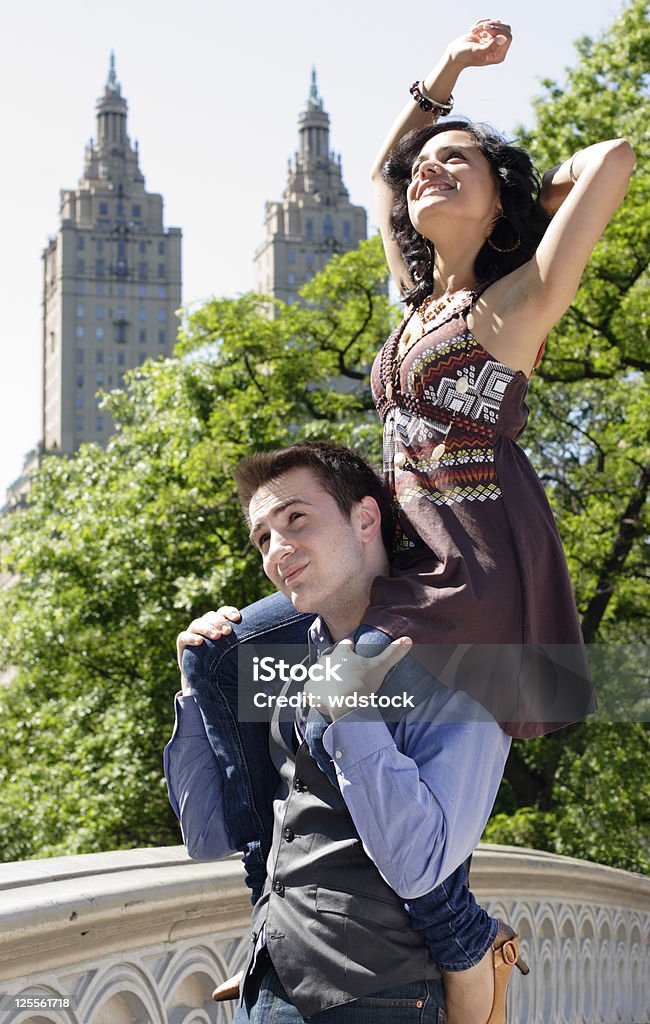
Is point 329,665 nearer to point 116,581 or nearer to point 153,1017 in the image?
point 153,1017

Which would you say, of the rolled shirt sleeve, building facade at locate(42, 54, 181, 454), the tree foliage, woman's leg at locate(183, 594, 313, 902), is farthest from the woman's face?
building facade at locate(42, 54, 181, 454)

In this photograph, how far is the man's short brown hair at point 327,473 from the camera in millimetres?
2357

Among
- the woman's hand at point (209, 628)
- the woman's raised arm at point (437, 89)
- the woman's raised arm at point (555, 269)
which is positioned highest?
the woman's raised arm at point (437, 89)

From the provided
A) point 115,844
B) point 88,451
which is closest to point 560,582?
point 115,844

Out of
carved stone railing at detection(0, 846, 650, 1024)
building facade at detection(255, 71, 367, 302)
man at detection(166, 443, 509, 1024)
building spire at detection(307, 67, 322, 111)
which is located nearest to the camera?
man at detection(166, 443, 509, 1024)

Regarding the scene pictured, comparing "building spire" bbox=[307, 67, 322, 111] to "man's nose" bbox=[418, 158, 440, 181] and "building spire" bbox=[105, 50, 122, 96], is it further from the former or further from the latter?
"man's nose" bbox=[418, 158, 440, 181]

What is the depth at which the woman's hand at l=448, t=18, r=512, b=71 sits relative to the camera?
254 centimetres

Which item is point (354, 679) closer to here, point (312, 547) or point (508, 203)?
point (312, 547)

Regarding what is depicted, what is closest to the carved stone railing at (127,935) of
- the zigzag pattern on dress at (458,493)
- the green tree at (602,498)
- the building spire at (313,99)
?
the zigzag pattern on dress at (458,493)

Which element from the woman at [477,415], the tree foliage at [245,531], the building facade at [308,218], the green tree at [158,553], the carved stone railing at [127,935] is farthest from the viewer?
the building facade at [308,218]

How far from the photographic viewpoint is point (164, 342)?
111625 millimetres

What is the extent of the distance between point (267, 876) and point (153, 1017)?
60 centimetres

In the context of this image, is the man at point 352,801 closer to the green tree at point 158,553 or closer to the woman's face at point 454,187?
the woman's face at point 454,187

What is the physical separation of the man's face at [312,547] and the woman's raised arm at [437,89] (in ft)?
2.25
